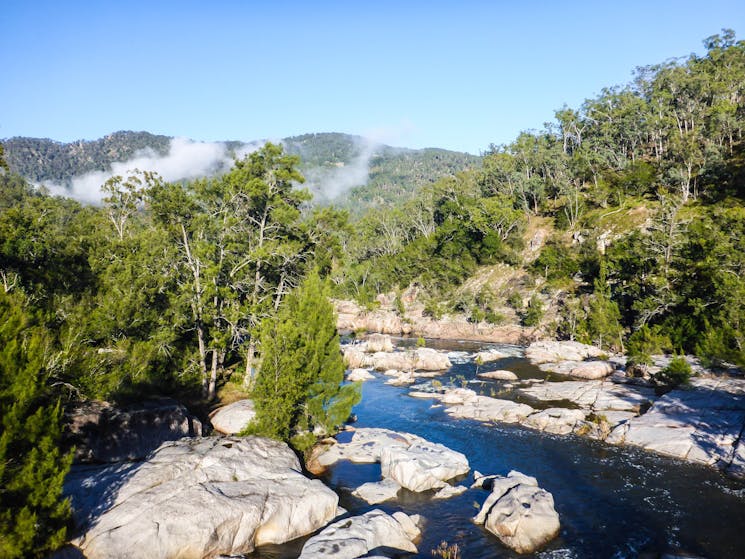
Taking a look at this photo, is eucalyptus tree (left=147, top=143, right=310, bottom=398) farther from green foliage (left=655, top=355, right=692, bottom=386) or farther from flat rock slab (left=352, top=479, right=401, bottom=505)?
green foliage (left=655, top=355, right=692, bottom=386)

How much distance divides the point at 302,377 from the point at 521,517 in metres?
12.1

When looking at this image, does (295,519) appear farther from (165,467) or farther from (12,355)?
(12,355)

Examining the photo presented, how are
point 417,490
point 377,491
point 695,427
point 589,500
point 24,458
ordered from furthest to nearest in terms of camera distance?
point 695,427 → point 417,490 → point 377,491 → point 589,500 → point 24,458

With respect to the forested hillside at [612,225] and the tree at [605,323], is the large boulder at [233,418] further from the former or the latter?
the tree at [605,323]

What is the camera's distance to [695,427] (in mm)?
25797

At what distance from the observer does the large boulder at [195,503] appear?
14023 millimetres

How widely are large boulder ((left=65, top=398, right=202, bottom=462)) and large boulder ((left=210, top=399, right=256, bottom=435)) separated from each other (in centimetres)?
136

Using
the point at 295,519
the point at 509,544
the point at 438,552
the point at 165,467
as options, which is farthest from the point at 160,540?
the point at 509,544

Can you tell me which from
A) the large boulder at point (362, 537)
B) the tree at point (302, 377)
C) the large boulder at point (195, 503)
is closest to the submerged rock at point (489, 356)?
the tree at point (302, 377)

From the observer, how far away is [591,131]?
10694cm

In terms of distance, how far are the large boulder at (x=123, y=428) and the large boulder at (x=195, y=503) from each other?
3.27 meters

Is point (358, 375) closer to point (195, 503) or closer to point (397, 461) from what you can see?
point (397, 461)

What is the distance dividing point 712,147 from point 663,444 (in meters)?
73.1

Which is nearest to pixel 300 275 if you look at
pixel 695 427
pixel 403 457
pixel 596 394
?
pixel 403 457
